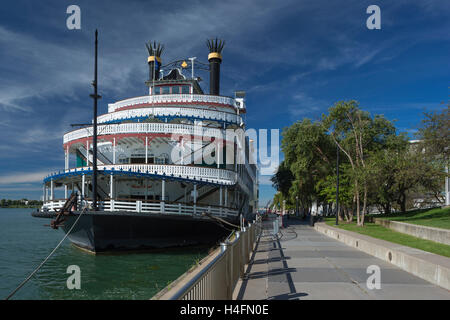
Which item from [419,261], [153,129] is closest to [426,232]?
[419,261]

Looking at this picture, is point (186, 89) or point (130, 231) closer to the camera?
point (130, 231)

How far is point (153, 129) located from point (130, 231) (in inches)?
282

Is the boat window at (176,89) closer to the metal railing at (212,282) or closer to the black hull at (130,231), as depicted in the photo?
the black hull at (130,231)

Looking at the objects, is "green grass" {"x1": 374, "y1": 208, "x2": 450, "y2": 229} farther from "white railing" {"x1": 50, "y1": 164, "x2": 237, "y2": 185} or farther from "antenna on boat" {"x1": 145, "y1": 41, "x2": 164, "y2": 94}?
"antenna on boat" {"x1": 145, "y1": 41, "x2": 164, "y2": 94}

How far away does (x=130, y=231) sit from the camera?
1611 centimetres

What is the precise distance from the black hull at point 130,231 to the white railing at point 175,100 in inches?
495

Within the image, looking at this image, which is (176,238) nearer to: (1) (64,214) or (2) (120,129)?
(1) (64,214)

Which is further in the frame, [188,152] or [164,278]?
[188,152]

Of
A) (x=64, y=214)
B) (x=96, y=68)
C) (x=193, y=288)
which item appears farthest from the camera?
(x=96, y=68)

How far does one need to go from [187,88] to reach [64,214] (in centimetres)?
1817

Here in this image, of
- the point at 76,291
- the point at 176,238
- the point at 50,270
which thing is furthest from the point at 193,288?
the point at 176,238

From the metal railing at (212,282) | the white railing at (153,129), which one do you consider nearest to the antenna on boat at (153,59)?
the white railing at (153,129)

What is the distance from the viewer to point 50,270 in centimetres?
1405
